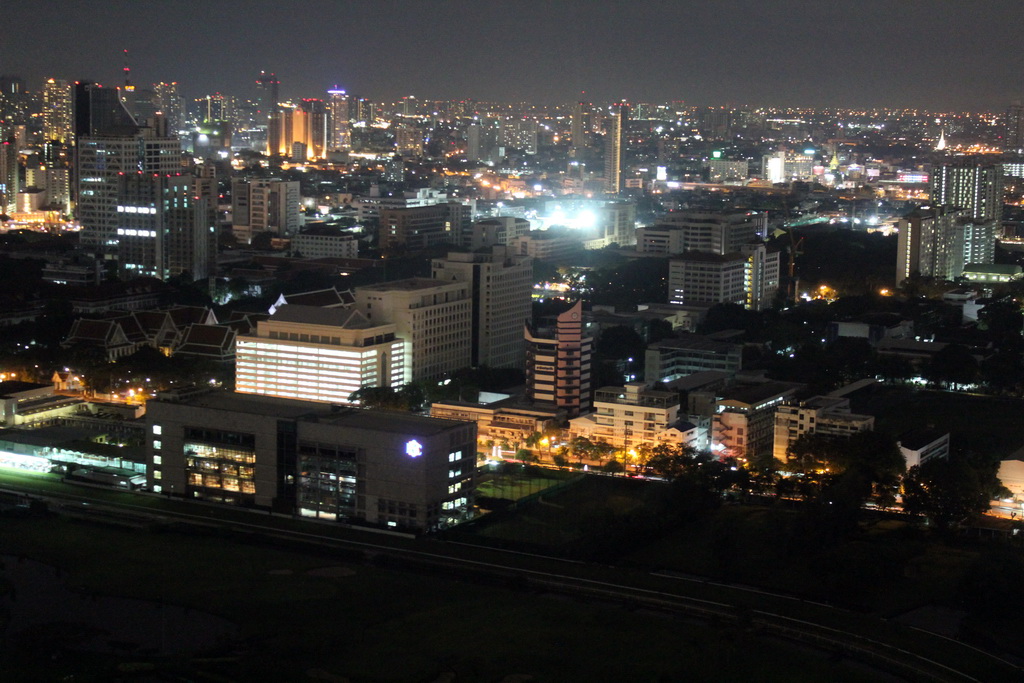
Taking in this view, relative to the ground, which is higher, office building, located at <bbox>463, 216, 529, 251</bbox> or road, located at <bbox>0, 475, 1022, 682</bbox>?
office building, located at <bbox>463, 216, 529, 251</bbox>

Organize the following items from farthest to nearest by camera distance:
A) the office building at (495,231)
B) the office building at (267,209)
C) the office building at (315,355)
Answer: the office building at (267,209) < the office building at (495,231) < the office building at (315,355)

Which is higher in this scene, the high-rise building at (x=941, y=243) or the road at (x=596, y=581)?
the high-rise building at (x=941, y=243)

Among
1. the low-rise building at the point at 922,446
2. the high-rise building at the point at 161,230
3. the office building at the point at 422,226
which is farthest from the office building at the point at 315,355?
the office building at the point at 422,226

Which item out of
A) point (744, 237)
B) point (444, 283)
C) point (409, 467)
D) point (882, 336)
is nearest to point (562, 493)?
point (409, 467)

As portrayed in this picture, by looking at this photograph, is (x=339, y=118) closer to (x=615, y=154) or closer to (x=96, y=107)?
(x=615, y=154)

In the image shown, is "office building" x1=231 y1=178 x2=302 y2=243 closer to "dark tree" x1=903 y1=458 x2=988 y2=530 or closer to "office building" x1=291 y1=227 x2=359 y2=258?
"office building" x1=291 y1=227 x2=359 y2=258

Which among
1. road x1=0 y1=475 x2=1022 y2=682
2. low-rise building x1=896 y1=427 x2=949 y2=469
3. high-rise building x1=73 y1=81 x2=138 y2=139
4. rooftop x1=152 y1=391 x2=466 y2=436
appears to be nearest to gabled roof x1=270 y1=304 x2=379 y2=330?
rooftop x1=152 y1=391 x2=466 y2=436

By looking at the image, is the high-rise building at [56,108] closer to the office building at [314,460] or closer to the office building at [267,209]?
the office building at [267,209]

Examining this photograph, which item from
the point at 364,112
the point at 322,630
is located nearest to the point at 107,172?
the point at 322,630
